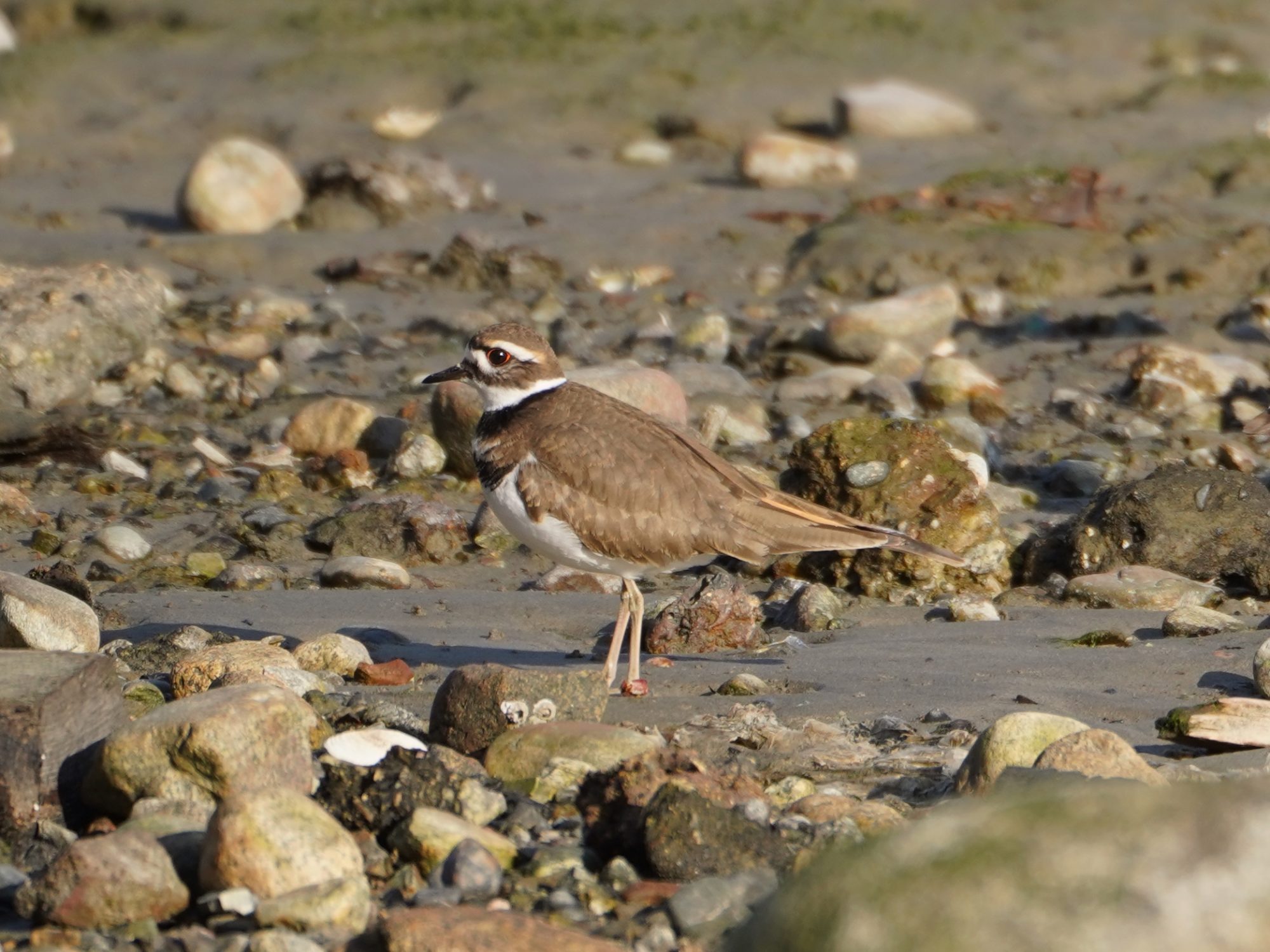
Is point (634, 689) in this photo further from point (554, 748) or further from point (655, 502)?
point (554, 748)

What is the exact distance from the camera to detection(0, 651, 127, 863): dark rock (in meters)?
4.49

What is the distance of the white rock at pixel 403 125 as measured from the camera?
49.3ft

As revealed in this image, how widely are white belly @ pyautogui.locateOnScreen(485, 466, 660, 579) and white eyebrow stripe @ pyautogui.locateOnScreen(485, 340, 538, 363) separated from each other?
60 centimetres

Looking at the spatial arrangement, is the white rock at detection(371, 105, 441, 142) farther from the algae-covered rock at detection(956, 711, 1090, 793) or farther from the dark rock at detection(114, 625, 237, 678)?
the algae-covered rock at detection(956, 711, 1090, 793)

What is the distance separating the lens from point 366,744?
4879 mm

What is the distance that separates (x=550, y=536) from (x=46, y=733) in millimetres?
2136

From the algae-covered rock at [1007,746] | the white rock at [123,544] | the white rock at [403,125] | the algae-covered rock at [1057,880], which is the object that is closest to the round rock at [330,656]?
the white rock at [123,544]

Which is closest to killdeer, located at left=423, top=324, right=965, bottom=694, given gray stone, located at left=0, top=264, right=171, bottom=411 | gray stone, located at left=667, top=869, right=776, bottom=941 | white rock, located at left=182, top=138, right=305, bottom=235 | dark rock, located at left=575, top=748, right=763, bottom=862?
dark rock, located at left=575, top=748, right=763, bottom=862

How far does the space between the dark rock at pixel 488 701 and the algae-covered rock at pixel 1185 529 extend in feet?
9.77

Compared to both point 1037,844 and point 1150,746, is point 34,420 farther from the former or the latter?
point 1037,844

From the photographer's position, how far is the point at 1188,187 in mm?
13625

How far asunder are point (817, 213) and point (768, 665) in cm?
789

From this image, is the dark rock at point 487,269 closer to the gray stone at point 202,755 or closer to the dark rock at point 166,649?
the dark rock at point 166,649

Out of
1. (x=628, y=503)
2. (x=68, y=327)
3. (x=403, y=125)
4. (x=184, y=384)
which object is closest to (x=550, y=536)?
(x=628, y=503)
